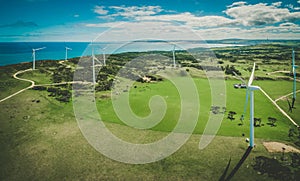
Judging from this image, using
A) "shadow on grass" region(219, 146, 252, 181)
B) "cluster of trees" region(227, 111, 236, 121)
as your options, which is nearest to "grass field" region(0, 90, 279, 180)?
"shadow on grass" region(219, 146, 252, 181)

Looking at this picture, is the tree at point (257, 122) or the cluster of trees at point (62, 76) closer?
A: the tree at point (257, 122)

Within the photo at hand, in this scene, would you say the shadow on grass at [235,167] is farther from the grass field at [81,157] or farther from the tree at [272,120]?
the tree at [272,120]

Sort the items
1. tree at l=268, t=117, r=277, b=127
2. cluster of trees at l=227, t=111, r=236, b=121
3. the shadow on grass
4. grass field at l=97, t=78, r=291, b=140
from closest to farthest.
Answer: the shadow on grass
grass field at l=97, t=78, r=291, b=140
tree at l=268, t=117, r=277, b=127
cluster of trees at l=227, t=111, r=236, b=121

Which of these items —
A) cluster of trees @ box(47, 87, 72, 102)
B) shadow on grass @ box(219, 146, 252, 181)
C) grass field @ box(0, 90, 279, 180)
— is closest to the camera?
shadow on grass @ box(219, 146, 252, 181)

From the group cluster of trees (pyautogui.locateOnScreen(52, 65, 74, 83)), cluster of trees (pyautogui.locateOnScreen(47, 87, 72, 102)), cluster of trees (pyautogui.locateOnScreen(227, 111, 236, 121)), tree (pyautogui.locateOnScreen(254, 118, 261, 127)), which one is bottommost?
tree (pyautogui.locateOnScreen(254, 118, 261, 127))

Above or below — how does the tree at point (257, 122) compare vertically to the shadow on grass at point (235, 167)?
above

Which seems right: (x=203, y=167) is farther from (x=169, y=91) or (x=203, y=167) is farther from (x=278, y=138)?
(x=169, y=91)

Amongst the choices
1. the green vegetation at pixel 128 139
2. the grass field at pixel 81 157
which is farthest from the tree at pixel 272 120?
the grass field at pixel 81 157

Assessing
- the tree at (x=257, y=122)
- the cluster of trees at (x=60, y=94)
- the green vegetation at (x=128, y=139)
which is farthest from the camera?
the cluster of trees at (x=60, y=94)

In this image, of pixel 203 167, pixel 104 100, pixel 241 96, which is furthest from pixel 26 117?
pixel 241 96

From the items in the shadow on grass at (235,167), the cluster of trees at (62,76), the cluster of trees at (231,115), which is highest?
the cluster of trees at (62,76)

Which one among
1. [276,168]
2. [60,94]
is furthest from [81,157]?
[60,94]

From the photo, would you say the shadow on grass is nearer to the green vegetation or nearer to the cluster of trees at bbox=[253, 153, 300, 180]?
the green vegetation
